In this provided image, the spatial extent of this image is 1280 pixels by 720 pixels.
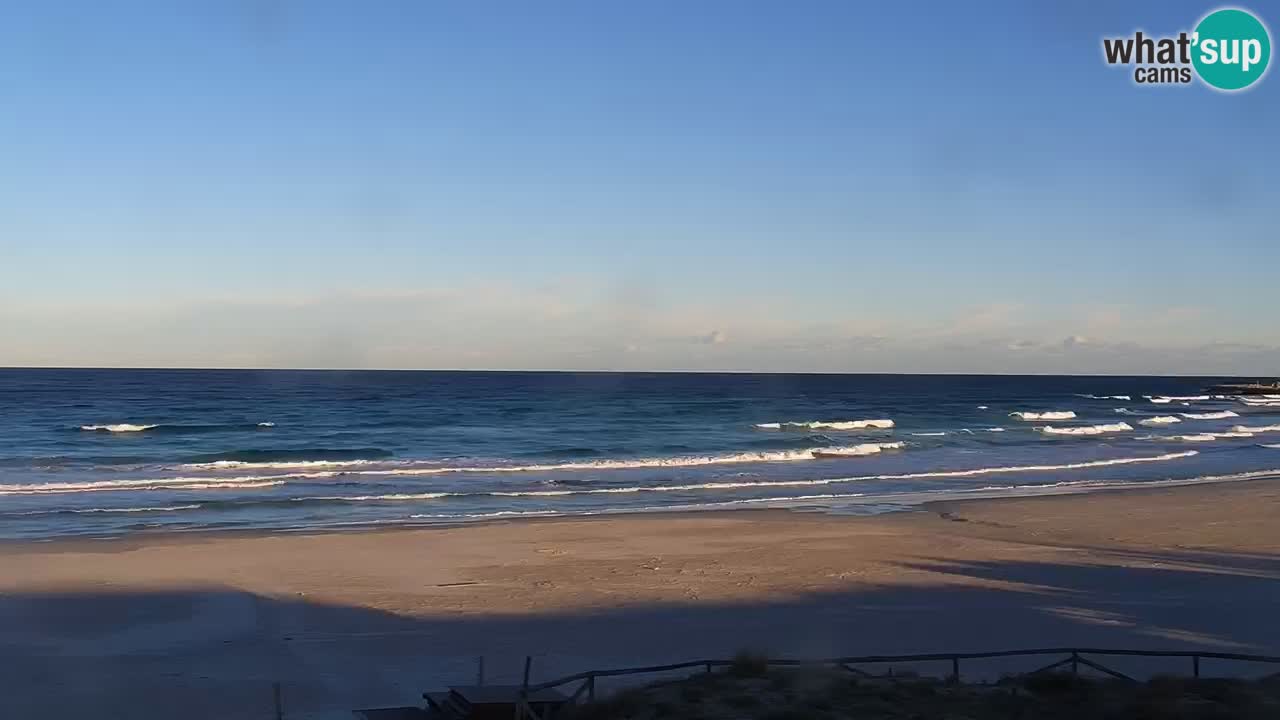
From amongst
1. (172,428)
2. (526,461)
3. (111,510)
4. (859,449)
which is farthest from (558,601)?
(172,428)

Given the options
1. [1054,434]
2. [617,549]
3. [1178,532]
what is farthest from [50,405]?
[1178,532]

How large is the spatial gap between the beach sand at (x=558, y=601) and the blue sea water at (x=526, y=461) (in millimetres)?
4088

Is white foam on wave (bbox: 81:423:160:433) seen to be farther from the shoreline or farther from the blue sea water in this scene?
the shoreline

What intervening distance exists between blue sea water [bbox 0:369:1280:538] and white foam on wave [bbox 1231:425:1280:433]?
0.53m

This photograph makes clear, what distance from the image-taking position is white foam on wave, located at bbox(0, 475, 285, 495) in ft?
100

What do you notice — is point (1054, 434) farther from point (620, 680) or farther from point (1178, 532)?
point (620, 680)

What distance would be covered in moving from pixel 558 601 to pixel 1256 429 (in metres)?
54.8

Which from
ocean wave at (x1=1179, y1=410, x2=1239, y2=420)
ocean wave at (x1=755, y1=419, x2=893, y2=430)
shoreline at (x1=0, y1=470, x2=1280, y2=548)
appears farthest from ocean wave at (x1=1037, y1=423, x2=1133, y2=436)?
shoreline at (x1=0, y1=470, x2=1280, y2=548)

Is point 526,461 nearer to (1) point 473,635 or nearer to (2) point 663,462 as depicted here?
(2) point 663,462

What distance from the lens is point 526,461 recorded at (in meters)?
40.8

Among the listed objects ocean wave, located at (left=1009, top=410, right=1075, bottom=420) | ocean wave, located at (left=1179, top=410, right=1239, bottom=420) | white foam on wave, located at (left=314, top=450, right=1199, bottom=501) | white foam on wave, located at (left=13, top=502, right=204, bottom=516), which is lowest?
white foam on wave, located at (left=314, top=450, right=1199, bottom=501)

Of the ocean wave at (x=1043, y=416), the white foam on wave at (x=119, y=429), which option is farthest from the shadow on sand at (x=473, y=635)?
the ocean wave at (x=1043, y=416)

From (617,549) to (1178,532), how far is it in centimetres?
1154

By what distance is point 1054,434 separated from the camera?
56.7m
